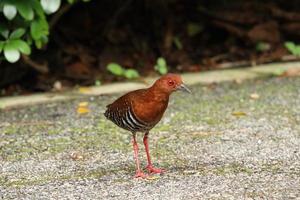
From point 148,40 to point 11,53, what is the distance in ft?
11.2

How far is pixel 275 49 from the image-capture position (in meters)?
9.88

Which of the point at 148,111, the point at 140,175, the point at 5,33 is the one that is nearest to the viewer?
the point at 148,111

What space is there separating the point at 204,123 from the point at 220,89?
1.45m

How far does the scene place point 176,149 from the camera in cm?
607

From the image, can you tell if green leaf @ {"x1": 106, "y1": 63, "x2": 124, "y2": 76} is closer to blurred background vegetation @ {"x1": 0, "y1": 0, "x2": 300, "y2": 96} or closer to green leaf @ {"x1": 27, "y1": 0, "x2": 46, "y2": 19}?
blurred background vegetation @ {"x1": 0, "y1": 0, "x2": 300, "y2": 96}

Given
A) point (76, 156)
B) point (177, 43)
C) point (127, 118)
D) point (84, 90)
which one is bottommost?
point (76, 156)

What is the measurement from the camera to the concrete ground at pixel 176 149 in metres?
5.00

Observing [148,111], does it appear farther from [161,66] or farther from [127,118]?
[161,66]

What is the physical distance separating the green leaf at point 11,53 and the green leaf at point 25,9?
29cm

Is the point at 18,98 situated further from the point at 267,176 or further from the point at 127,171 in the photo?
the point at 267,176

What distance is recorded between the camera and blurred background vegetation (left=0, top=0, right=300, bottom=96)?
28.5 feet

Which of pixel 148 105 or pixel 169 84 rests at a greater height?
pixel 169 84

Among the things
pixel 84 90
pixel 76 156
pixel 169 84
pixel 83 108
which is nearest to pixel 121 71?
pixel 84 90

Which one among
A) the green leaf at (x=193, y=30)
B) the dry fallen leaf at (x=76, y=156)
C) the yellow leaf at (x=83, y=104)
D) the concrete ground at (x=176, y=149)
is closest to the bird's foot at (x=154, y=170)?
the concrete ground at (x=176, y=149)
